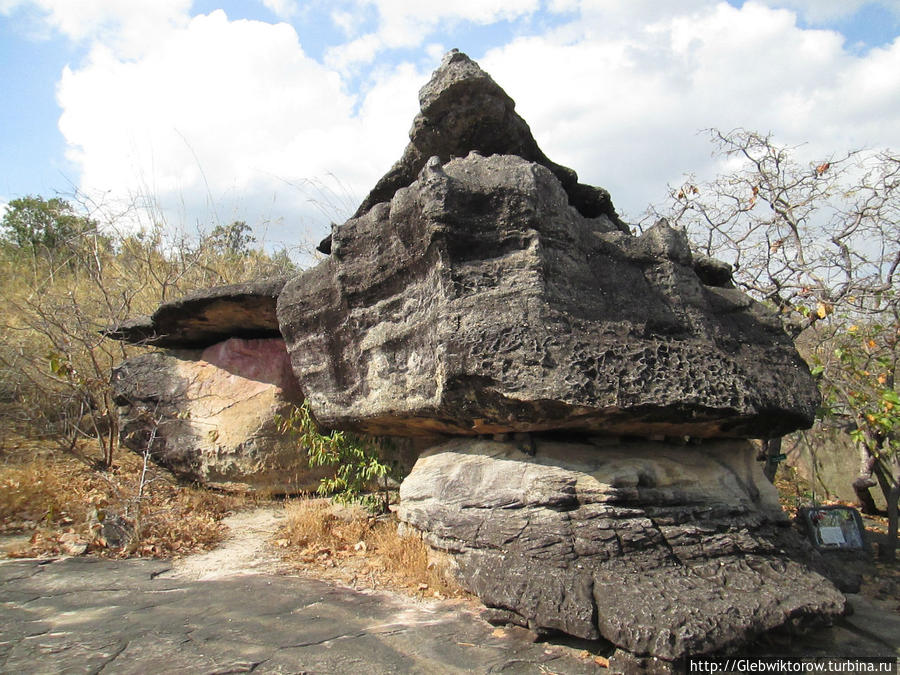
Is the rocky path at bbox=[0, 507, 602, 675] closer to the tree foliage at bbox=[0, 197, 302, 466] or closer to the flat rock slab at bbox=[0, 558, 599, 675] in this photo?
the flat rock slab at bbox=[0, 558, 599, 675]

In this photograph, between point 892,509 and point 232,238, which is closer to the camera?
point 892,509

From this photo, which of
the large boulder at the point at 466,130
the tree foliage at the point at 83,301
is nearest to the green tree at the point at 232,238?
the tree foliage at the point at 83,301

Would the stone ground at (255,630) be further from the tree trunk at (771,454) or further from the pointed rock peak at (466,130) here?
the pointed rock peak at (466,130)

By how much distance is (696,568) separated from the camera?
10.6 feet

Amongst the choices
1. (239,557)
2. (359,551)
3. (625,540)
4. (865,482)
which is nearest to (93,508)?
(239,557)

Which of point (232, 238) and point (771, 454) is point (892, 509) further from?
point (232, 238)

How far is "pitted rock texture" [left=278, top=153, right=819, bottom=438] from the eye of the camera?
3.42 meters

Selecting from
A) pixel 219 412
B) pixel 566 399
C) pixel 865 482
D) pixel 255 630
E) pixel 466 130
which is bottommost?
pixel 255 630

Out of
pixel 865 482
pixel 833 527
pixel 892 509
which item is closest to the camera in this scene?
pixel 833 527

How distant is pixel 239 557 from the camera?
451 centimetres

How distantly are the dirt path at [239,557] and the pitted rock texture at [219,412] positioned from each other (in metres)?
0.58

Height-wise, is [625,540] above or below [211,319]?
below

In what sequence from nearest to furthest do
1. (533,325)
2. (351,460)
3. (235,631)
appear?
(235,631) < (533,325) < (351,460)

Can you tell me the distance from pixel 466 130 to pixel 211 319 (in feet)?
10.9
